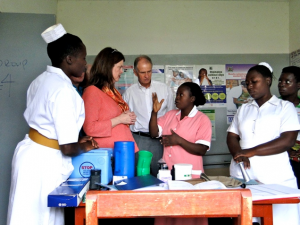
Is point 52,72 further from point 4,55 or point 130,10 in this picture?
point 130,10

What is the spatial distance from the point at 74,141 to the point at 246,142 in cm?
119

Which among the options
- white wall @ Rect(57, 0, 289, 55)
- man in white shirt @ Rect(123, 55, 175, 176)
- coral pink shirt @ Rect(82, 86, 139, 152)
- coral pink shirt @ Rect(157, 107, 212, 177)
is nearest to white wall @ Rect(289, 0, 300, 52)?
white wall @ Rect(57, 0, 289, 55)

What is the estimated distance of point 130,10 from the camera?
383 centimetres

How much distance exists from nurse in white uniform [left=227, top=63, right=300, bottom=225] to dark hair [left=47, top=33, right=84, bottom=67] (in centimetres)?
125

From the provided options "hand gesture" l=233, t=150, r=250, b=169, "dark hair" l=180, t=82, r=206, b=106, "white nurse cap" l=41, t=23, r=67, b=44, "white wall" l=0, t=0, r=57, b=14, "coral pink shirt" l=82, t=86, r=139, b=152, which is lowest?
"hand gesture" l=233, t=150, r=250, b=169

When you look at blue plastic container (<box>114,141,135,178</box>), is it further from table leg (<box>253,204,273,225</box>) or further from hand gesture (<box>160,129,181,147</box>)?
table leg (<box>253,204,273,225</box>)

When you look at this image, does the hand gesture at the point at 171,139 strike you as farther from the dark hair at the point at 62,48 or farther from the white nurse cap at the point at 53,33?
the white nurse cap at the point at 53,33

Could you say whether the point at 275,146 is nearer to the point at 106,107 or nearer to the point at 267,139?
the point at 267,139

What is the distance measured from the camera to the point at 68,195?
1251mm

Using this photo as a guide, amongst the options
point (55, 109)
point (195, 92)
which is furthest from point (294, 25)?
point (55, 109)

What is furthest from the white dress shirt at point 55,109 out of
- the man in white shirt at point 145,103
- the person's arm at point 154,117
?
the man in white shirt at point 145,103

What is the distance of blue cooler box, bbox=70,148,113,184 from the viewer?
1.65 meters

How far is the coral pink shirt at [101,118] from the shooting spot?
1815mm

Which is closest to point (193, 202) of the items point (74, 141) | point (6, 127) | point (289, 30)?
point (74, 141)
